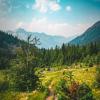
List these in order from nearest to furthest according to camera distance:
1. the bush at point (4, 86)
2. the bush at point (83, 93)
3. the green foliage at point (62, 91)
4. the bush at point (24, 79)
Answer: the bush at point (83, 93), the green foliage at point (62, 91), the bush at point (4, 86), the bush at point (24, 79)

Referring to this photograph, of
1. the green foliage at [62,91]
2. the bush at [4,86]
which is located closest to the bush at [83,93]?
the green foliage at [62,91]

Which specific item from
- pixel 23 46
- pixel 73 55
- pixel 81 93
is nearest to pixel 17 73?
pixel 23 46

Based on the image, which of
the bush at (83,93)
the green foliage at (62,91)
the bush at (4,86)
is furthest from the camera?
the bush at (4,86)

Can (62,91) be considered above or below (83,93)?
above

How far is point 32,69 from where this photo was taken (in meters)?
73.4

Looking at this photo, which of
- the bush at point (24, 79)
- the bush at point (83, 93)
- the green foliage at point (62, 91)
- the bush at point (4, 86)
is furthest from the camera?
the bush at point (24, 79)

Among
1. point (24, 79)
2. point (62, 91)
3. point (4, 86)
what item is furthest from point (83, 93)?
point (4, 86)

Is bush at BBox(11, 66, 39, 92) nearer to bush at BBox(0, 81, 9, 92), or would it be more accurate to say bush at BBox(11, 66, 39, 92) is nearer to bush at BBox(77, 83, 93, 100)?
bush at BBox(0, 81, 9, 92)

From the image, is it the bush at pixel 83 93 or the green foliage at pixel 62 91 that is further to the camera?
the green foliage at pixel 62 91

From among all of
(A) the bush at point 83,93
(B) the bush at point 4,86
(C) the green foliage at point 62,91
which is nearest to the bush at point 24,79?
(B) the bush at point 4,86

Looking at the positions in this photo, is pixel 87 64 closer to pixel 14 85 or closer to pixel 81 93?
pixel 14 85

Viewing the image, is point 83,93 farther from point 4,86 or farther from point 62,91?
point 4,86

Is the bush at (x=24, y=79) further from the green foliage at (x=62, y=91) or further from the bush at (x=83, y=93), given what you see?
the bush at (x=83, y=93)

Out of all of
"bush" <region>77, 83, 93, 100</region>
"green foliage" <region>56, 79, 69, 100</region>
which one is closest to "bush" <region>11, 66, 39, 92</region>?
"green foliage" <region>56, 79, 69, 100</region>
